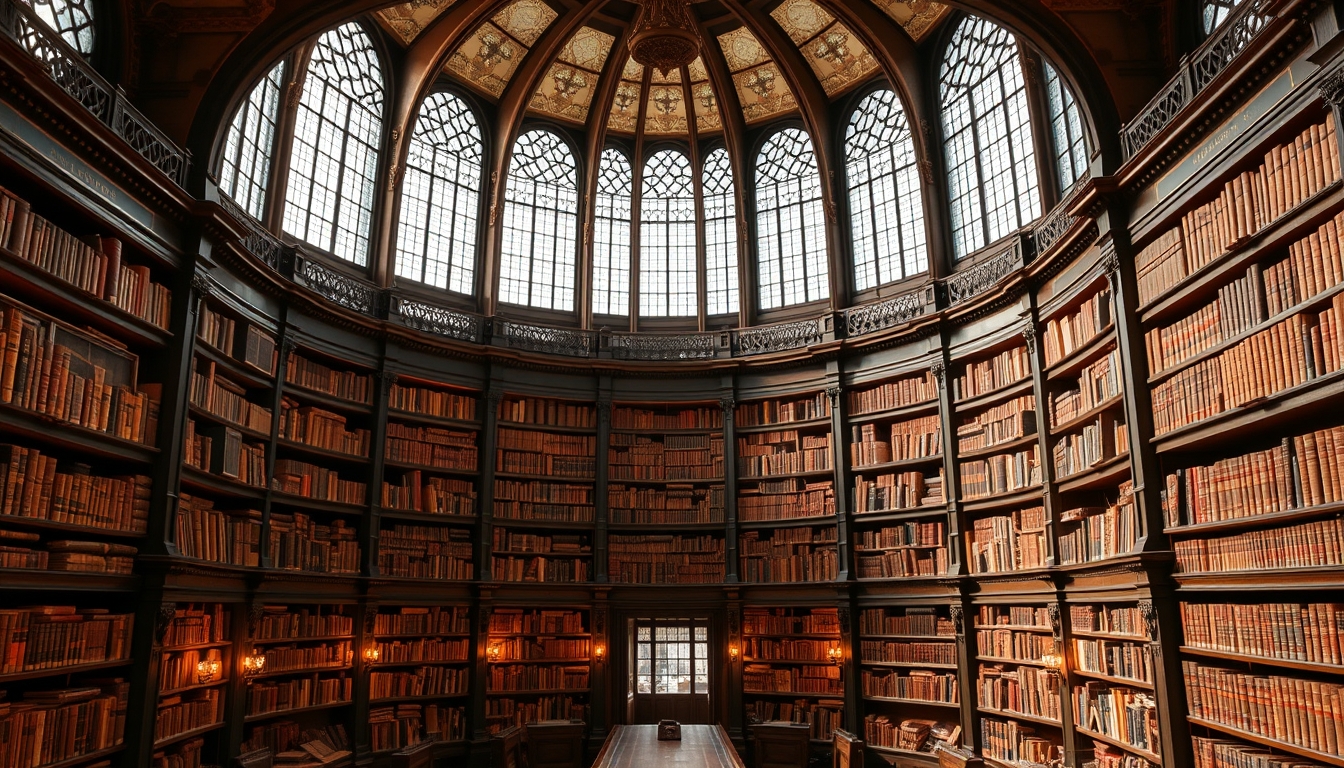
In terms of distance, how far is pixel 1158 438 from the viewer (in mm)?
7148

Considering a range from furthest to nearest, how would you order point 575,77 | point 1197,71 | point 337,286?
point 575,77, point 337,286, point 1197,71

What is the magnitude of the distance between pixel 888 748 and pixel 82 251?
376 inches

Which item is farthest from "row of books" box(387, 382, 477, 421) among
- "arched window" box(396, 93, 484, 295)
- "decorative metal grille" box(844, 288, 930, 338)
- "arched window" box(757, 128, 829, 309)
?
"decorative metal grille" box(844, 288, 930, 338)

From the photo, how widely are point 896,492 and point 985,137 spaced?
14.8ft

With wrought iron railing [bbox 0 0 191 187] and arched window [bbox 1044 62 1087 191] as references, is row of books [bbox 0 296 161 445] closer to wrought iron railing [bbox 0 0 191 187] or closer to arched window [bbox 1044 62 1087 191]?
wrought iron railing [bbox 0 0 191 187]

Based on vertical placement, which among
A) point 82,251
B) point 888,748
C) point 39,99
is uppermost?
point 39,99

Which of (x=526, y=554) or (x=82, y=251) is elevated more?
(x=82, y=251)

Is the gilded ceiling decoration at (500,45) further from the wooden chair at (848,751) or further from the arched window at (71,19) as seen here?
the wooden chair at (848,751)

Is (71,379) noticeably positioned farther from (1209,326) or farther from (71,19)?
(1209,326)

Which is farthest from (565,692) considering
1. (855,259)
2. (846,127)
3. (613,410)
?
(846,127)

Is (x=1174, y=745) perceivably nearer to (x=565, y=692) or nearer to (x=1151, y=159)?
(x=1151, y=159)

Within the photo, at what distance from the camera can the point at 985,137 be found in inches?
452

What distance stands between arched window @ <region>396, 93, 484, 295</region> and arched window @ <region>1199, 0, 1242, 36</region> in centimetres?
908

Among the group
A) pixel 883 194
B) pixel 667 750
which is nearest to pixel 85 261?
pixel 667 750
